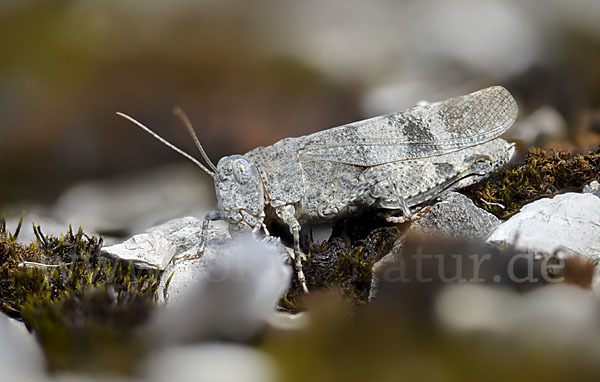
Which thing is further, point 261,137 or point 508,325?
point 261,137

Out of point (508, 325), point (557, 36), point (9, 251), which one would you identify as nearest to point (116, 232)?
point (9, 251)

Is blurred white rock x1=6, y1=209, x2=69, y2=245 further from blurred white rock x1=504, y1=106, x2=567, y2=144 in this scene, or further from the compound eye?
blurred white rock x1=504, y1=106, x2=567, y2=144

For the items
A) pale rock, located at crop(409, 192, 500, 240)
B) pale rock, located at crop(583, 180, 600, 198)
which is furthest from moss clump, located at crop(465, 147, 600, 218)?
Answer: pale rock, located at crop(409, 192, 500, 240)

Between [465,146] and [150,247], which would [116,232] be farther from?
[465,146]

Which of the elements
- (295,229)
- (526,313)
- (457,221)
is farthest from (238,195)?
(526,313)

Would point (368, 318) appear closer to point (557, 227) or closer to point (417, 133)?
point (557, 227)

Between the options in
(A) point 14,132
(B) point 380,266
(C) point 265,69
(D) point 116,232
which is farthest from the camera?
(C) point 265,69

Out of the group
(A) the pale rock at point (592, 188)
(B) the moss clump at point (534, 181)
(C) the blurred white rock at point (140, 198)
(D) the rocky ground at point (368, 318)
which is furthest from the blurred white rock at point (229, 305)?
(C) the blurred white rock at point (140, 198)
